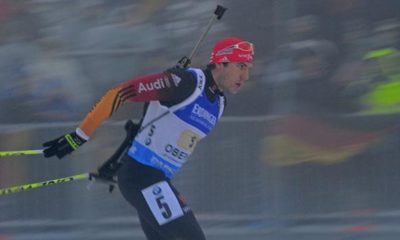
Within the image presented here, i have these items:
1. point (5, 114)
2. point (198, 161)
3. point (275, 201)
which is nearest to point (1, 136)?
point (5, 114)

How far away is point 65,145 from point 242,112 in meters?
2.50

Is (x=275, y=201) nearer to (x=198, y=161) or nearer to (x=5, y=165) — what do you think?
(x=198, y=161)

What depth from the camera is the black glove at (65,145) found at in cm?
483

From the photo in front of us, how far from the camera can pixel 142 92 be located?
4.79 meters

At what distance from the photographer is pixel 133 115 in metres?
7.10

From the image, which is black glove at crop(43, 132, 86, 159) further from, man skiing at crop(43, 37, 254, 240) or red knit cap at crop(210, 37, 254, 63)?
red knit cap at crop(210, 37, 254, 63)

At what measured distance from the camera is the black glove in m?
4.83

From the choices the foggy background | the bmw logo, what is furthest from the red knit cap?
the foggy background

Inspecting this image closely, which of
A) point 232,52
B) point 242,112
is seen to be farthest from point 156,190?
point 242,112

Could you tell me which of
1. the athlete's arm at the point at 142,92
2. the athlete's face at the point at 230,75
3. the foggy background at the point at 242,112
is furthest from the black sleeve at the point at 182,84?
the foggy background at the point at 242,112

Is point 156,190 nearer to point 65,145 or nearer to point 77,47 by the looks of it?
point 65,145

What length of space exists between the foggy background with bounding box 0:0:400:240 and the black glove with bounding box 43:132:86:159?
7.25 ft

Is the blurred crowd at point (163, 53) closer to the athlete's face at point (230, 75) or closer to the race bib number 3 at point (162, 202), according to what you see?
the athlete's face at point (230, 75)

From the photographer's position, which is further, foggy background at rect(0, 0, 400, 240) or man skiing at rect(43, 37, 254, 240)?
foggy background at rect(0, 0, 400, 240)
